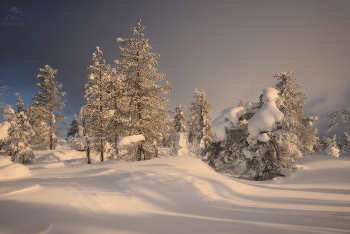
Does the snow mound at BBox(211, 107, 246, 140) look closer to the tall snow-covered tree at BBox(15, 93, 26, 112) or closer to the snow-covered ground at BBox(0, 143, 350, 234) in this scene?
the snow-covered ground at BBox(0, 143, 350, 234)

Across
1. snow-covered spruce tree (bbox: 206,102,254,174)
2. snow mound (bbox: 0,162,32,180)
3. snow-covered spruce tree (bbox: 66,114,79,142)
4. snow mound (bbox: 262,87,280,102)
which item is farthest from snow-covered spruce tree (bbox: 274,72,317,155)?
snow-covered spruce tree (bbox: 66,114,79,142)

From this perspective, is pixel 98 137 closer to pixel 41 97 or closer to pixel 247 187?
pixel 247 187

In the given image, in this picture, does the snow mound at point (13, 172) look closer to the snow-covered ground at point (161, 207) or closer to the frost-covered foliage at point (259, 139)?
the snow-covered ground at point (161, 207)

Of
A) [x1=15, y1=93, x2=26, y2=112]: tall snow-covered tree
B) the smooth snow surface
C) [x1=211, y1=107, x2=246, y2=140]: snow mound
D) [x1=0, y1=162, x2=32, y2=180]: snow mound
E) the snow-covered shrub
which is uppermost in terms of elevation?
[x1=15, y1=93, x2=26, y2=112]: tall snow-covered tree

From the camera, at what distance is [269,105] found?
10773 mm

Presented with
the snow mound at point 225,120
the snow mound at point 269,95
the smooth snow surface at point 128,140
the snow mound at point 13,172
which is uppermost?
the snow mound at point 269,95

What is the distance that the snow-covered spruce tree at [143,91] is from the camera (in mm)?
13203

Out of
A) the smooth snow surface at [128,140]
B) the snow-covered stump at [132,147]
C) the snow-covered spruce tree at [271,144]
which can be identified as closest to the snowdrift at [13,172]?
the smooth snow surface at [128,140]

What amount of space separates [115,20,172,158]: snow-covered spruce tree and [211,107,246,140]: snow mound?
4.48 metres

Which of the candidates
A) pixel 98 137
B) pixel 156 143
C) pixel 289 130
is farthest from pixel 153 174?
pixel 98 137

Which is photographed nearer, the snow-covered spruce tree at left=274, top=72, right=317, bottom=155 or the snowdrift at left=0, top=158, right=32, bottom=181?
the snowdrift at left=0, top=158, right=32, bottom=181

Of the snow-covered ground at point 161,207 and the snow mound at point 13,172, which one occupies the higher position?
the snow mound at point 13,172

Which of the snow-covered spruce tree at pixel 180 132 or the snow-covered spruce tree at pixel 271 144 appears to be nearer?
the snow-covered spruce tree at pixel 271 144

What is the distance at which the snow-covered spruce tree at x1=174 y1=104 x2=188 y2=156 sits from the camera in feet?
96.4
